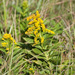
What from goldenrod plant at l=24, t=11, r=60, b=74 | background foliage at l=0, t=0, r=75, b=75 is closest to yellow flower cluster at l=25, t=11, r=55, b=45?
goldenrod plant at l=24, t=11, r=60, b=74

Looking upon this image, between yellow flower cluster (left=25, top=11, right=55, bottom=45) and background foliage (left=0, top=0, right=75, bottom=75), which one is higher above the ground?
yellow flower cluster (left=25, top=11, right=55, bottom=45)

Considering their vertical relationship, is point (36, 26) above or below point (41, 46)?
above

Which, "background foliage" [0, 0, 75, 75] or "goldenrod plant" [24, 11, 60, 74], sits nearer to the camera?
"background foliage" [0, 0, 75, 75]

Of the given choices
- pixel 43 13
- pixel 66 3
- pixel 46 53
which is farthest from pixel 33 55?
pixel 66 3

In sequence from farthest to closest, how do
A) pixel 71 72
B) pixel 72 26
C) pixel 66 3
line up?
pixel 66 3 < pixel 72 26 < pixel 71 72

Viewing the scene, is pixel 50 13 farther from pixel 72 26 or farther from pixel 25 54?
pixel 25 54

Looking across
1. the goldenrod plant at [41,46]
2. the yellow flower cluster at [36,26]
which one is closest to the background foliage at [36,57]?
the goldenrod plant at [41,46]

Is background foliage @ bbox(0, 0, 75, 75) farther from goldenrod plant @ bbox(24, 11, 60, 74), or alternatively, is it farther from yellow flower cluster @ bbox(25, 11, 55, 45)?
yellow flower cluster @ bbox(25, 11, 55, 45)

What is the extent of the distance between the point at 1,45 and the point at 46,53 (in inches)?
23.1

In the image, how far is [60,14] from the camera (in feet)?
9.53

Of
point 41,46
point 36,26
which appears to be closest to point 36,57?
point 41,46

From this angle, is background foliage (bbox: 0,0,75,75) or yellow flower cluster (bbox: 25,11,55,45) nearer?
background foliage (bbox: 0,0,75,75)

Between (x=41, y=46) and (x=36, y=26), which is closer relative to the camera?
(x=36, y=26)

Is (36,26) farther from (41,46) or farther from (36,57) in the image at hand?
(36,57)
